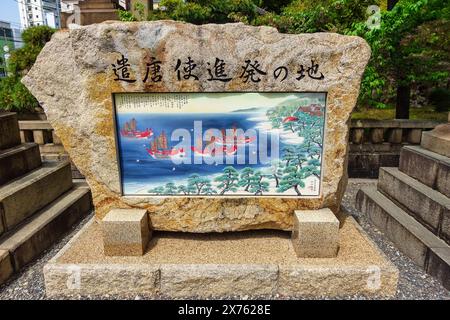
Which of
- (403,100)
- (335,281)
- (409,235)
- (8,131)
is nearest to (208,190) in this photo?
(335,281)

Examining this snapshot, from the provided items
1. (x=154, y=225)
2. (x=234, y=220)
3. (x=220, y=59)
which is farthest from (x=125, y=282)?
(x=220, y=59)

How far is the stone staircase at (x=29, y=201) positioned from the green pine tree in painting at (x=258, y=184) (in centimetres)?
301

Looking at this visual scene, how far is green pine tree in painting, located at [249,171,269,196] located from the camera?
157 inches

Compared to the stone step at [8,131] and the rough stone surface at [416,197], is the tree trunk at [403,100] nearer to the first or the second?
the rough stone surface at [416,197]

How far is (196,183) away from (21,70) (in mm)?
7611

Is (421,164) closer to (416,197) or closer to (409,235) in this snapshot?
(416,197)

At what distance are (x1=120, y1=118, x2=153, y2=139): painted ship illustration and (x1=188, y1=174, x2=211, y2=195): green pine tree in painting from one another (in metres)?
0.77

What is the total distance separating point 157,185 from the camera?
4.02 meters

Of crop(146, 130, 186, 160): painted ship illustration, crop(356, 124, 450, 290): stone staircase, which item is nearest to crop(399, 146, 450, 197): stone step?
crop(356, 124, 450, 290): stone staircase

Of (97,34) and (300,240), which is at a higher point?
(97,34)

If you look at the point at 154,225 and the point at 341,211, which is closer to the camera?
the point at 154,225

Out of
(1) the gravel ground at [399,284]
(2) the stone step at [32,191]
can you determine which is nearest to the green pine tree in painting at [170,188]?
(1) the gravel ground at [399,284]

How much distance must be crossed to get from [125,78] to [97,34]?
573 millimetres
